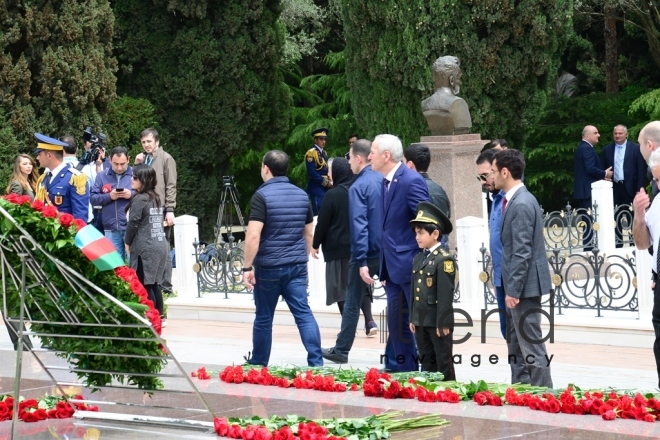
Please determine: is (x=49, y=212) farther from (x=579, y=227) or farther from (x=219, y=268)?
(x=579, y=227)

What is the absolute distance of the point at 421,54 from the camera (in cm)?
2108

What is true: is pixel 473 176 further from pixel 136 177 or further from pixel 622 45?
pixel 622 45

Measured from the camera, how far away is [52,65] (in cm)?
2000

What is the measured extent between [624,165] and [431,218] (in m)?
10.1

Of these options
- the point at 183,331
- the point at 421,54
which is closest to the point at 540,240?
the point at 183,331

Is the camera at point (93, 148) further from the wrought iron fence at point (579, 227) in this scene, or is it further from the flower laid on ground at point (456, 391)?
the flower laid on ground at point (456, 391)

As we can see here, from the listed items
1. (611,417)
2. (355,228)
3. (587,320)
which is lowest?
(611,417)

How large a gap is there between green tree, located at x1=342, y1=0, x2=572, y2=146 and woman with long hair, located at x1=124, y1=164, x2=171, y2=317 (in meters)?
10.7

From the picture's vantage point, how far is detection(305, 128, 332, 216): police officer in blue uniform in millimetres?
18312

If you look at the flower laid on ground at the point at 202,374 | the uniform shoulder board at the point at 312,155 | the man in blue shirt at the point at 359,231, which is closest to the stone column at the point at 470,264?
the man in blue shirt at the point at 359,231

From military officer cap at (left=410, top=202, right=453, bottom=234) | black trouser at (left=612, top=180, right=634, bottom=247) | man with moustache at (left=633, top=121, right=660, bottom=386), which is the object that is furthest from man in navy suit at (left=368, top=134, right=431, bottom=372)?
black trouser at (left=612, top=180, right=634, bottom=247)

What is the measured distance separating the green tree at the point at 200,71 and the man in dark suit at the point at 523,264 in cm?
1551

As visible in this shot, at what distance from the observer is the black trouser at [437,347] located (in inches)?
311

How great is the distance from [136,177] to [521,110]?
11805 millimetres
